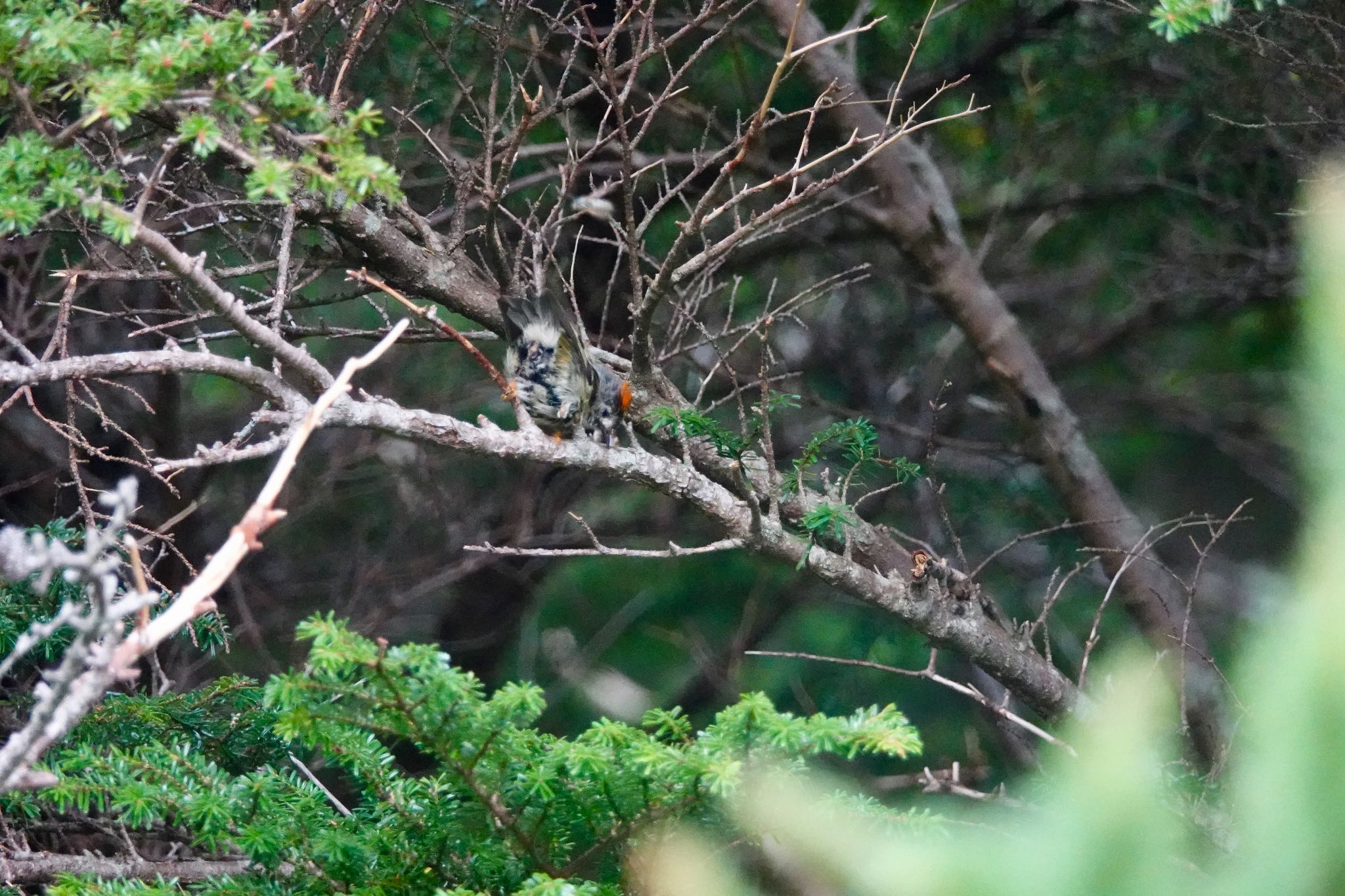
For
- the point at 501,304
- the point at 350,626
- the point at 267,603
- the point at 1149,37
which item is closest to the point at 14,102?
the point at 501,304

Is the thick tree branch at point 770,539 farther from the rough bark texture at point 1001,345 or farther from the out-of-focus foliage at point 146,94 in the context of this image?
the rough bark texture at point 1001,345

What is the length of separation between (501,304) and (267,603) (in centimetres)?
289

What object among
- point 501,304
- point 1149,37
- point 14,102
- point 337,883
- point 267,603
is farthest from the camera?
point 267,603

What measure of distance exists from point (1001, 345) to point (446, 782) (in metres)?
3.37

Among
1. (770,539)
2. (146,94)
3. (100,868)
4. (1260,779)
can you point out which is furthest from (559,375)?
(1260,779)

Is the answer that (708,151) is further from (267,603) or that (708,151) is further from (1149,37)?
(267,603)

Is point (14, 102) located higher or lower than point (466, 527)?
higher

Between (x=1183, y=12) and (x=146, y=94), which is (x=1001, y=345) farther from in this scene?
(x=146, y=94)

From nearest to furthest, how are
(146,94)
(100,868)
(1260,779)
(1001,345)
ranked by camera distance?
(1260,779) < (146,94) < (100,868) < (1001,345)

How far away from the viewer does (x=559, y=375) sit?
432 cm

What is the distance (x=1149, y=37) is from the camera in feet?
15.7

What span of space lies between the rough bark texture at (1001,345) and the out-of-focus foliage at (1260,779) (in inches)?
160

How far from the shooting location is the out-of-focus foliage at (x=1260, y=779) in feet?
1.81

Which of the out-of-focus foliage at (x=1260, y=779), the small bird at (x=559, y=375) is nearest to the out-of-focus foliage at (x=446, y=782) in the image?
the out-of-focus foliage at (x=1260, y=779)
